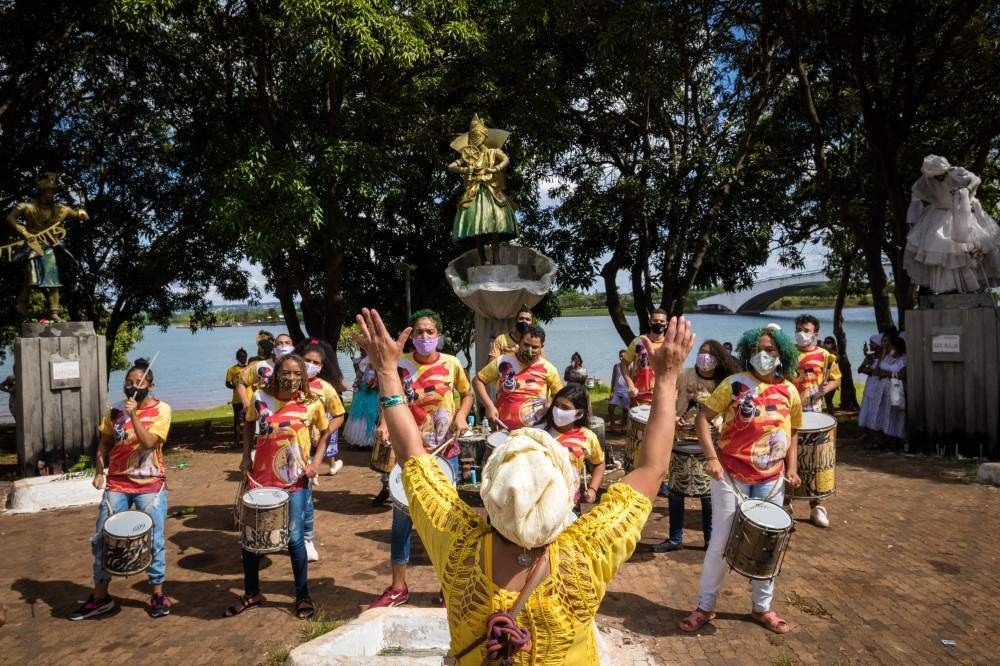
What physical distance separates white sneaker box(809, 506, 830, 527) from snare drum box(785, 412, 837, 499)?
527mm

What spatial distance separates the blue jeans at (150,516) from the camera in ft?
16.7

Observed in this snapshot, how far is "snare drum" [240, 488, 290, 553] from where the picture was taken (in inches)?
190

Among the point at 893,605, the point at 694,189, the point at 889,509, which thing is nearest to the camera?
the point at 893,605

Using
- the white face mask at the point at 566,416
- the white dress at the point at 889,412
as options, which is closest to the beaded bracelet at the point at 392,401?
the white face mask at the point at 566,416

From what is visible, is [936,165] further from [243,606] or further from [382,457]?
[243,606]

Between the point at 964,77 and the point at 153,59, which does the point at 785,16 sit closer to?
the point at 964,77

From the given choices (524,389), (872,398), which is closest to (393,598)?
(524,389)

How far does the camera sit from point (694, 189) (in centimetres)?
1491

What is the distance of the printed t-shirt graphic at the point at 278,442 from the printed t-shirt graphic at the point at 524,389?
1.91m

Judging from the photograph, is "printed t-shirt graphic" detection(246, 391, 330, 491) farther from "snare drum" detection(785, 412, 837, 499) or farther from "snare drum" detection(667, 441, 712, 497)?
"snare drum" detection(785, 412, 837, 499)

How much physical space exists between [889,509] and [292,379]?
641 centimetres

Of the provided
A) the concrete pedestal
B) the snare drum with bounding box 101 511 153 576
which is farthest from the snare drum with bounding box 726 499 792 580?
the concrete pedestal

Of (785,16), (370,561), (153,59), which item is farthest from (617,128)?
A: (370,561)

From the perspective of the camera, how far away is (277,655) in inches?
169
